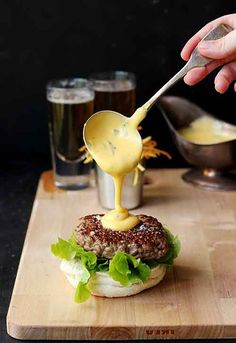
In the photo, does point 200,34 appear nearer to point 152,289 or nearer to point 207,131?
point 207,131

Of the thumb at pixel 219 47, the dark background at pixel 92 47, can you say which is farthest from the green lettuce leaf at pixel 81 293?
the dark background at pixel 92 47

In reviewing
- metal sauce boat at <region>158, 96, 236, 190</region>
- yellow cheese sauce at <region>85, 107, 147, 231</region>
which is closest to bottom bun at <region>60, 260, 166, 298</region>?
yellow cheese sauce at <region>85, 107, 147, 231</region>

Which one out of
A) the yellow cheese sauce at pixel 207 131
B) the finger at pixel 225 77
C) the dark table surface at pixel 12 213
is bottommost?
the dark table surface at pixel 12 213

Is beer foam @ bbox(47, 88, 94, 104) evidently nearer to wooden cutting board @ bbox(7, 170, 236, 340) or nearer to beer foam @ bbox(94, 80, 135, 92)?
beer foam @ bbox(94, 80, 135, 92)

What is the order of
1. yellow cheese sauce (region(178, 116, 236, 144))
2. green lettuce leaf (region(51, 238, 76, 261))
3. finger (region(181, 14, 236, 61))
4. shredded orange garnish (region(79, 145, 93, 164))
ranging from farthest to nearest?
yellow cheese sauce (region(178, 116, 236, 144)) < shredded orange garnish (region(79, 145, 93, 164)) < finger (region(181, 14, 236, 61)) < green lettuce leaf (region(51, 238, 76, 261))

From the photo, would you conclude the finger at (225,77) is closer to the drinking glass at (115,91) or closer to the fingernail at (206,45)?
the fingernail at (206,45)

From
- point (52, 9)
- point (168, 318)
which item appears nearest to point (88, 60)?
point (52, 9)
